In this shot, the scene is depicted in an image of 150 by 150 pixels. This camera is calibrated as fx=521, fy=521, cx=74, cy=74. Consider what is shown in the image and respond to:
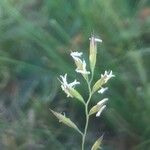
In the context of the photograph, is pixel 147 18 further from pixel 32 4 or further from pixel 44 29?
pixel 32 4

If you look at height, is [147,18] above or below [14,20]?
below

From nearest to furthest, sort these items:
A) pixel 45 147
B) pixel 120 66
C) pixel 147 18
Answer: pixel 45 147
pixel 120 66
pixel 147 18

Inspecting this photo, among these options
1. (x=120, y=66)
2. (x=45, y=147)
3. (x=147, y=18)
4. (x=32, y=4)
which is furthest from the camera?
(x=32, y=4)

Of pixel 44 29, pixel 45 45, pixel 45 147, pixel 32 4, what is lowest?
pixel 45 147

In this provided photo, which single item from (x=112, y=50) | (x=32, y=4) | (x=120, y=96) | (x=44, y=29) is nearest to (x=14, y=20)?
(x=44, y=29)

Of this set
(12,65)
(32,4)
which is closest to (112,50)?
(12,65)

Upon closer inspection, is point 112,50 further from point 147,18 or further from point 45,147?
point 45,147

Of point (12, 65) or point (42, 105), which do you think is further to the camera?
point (12, 65)
